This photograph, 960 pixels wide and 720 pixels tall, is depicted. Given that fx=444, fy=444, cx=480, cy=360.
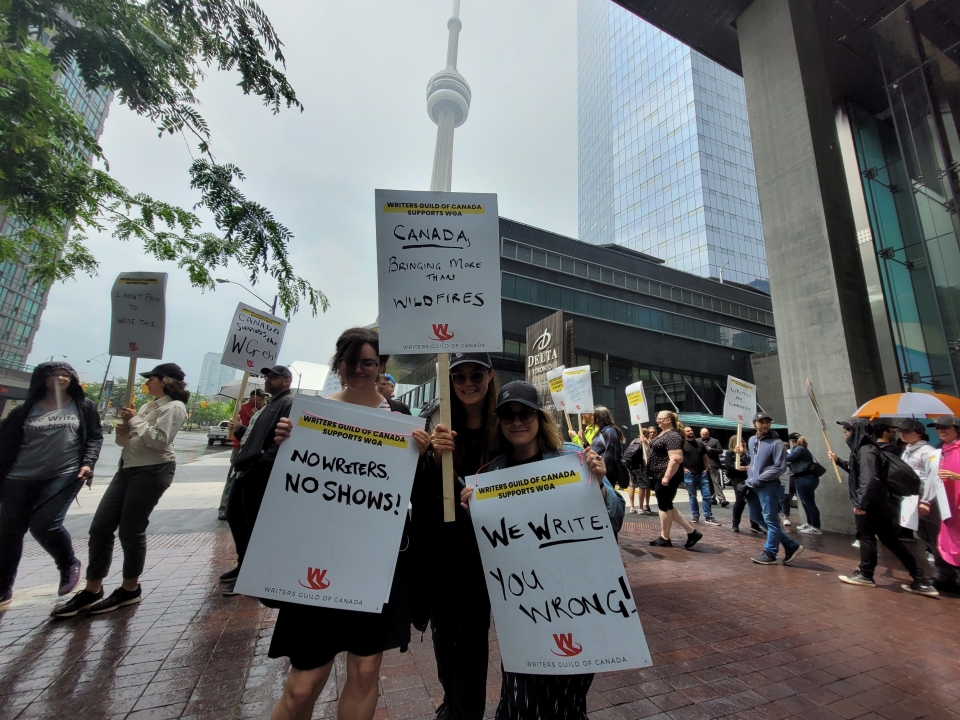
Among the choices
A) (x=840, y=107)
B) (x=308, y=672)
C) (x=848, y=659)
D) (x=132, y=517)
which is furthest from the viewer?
(x=840, y=107)

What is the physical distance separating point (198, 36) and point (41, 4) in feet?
3.70

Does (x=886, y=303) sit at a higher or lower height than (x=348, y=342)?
higher

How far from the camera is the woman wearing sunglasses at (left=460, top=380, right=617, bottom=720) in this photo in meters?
1.77

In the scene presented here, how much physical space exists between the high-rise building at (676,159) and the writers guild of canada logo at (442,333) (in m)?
→ 58.3

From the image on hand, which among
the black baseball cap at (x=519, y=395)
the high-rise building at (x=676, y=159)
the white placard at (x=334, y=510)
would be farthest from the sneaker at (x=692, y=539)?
the high-rise building at (x=676, y=159)

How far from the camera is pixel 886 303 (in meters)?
11.7

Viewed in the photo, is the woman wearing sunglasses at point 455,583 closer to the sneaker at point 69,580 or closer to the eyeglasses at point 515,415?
the eyeglasses at point 515,415

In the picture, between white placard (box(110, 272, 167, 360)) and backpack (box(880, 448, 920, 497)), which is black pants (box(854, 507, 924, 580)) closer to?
backpack (box(880, 448, 920, 497))

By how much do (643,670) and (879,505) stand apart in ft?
12.4

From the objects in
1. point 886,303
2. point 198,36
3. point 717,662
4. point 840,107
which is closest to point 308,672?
point 717,662

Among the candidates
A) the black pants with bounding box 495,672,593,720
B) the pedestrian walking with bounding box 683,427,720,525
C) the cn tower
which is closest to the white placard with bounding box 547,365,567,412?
the pedestrian walking with bounding box 683,427,720,525

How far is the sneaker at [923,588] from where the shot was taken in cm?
469

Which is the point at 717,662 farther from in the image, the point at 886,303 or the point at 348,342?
the point at 886,303

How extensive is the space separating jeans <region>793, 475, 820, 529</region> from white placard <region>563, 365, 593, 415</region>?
400cm
